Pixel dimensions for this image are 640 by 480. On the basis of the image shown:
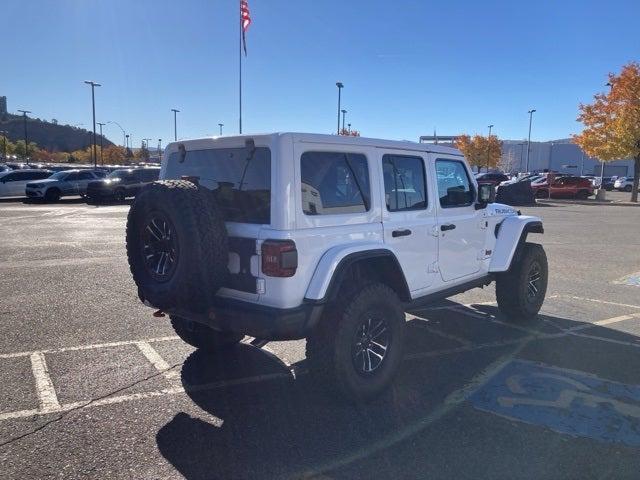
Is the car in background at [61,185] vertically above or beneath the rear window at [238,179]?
beneath

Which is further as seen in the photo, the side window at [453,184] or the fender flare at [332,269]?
the side window at [453,184]

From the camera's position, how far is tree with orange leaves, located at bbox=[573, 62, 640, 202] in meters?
30.7

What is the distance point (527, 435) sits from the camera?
139 inches

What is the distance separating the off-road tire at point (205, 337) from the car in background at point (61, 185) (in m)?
24.4

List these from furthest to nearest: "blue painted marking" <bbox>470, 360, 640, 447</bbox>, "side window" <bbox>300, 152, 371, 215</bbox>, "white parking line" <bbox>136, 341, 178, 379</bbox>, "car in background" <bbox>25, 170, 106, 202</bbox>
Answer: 1. "car in background" <bbox>25, 170, 106, 202</bbox>
2. "white parking line" <bbox>136, 341, 178, 379</bbox>
3. "side window" <bbox>300, 152, 371, 215</bbox>
4. "blue painted marking" <bbox>470, 360, 640, 447</bbox>

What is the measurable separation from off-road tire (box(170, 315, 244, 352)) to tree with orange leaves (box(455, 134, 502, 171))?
6541 cm

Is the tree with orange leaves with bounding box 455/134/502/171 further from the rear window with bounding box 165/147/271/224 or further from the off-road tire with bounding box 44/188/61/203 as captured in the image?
the rear window with bounding box 165/147/271/224

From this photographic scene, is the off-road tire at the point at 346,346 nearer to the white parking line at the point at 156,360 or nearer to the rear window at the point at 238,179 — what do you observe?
the rear window at the point at 238,179

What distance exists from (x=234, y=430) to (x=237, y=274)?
1.07 metres

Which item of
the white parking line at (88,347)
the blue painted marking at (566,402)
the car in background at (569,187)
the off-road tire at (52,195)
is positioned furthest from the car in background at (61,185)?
the car in background at (569,187)

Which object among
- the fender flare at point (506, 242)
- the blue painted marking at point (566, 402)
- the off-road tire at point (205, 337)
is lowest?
the blue painted marking at point (566, 402)

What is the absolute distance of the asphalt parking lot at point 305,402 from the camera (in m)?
3.15

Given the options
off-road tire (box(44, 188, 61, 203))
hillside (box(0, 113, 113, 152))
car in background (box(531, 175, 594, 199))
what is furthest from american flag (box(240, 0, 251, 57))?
hillside (box(0, 113, 113, 152))

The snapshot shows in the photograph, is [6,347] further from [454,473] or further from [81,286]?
[454,473]
